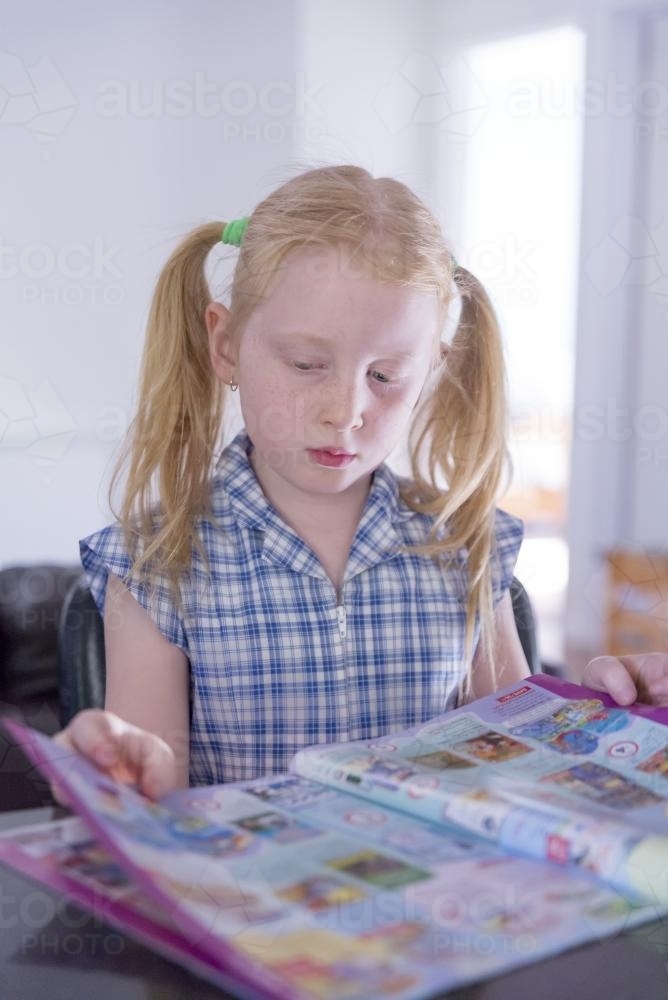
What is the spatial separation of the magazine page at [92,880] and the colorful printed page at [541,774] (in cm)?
17

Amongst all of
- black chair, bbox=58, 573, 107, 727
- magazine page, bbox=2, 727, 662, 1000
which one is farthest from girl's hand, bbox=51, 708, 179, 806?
black chair, bbox=58, 573, 107, 727

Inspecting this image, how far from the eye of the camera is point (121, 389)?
12.2ft

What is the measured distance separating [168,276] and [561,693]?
609mm

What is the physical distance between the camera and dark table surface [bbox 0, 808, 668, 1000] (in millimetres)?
588

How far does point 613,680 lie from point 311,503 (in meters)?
0.41

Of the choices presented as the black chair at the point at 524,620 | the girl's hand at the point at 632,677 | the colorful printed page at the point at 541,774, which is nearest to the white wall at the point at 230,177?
the black chair at the point at 524,620

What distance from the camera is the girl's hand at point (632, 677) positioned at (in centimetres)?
93

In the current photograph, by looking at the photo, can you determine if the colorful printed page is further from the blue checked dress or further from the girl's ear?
the girl's ear

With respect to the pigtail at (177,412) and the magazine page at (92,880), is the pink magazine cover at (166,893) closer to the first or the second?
the magazine page at (92,880)

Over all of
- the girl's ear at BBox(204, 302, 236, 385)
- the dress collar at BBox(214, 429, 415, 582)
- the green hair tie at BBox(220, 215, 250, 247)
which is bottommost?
the dress collar at BBox(214, 429, 415, 582)

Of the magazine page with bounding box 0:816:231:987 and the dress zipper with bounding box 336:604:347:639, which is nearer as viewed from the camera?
the magazine page with bounding box 0:816:231:987

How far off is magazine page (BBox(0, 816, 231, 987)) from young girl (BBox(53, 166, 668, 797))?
393 millimetres

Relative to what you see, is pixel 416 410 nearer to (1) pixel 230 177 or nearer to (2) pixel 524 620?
(2) pixel 524 620

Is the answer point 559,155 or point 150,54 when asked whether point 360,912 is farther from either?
point 559,155
